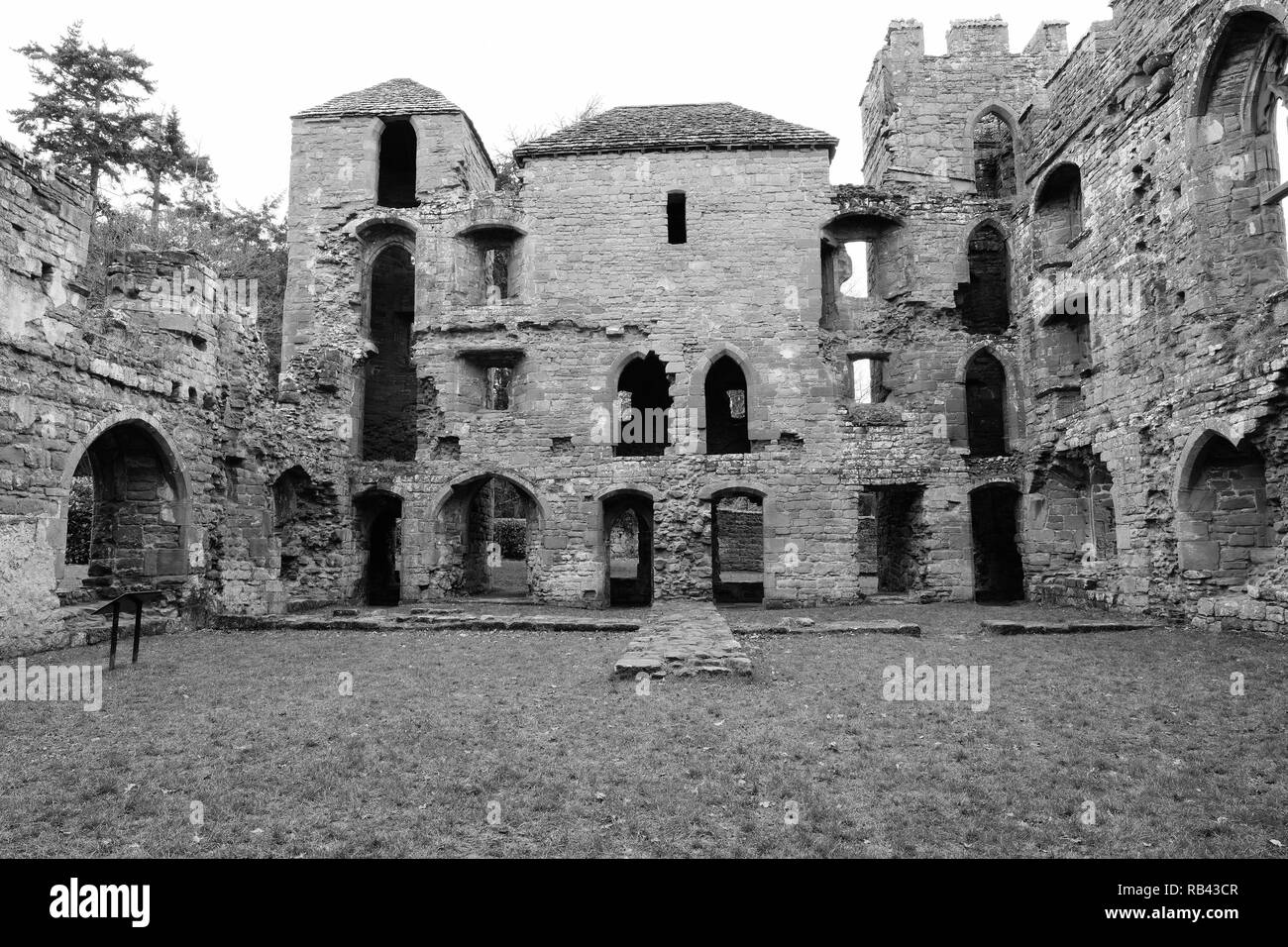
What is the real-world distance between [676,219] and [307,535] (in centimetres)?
1258

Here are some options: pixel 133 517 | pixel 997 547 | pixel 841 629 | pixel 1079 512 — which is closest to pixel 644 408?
pixel 997 547

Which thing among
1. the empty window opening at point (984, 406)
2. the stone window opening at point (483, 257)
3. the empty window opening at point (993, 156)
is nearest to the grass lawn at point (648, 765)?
the empty window opening at point (984, 406)

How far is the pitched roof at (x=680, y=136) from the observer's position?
19000 mm

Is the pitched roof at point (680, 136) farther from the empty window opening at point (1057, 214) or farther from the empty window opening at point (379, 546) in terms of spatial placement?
the empty window opening at point (379, 546)

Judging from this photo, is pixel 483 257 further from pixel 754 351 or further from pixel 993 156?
pixel 993 156

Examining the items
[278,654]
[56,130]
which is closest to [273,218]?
[56,130]

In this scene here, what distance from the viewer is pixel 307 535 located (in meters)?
17.7

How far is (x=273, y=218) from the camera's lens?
31109 mm

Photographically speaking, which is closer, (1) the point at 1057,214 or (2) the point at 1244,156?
(2) the point at 1244,156

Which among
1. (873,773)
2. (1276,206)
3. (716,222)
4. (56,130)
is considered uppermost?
(56,130)

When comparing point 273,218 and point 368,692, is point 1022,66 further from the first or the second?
point 273,218

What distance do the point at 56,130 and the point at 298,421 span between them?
60.0ft

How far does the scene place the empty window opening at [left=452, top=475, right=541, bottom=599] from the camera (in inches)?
744

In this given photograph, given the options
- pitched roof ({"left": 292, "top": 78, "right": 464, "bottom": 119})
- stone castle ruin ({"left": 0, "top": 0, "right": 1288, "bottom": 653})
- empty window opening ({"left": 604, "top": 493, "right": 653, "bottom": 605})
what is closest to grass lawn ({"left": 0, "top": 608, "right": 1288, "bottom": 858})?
stone castle ruin ({"left": 0, "top": 0, "right": 1288, "bottom": 653})
